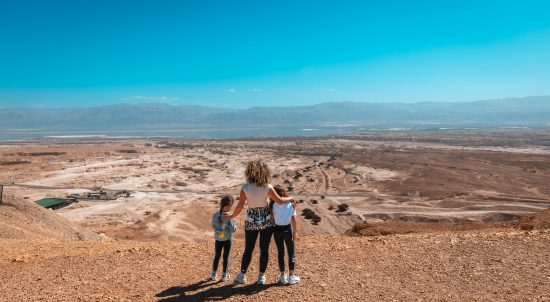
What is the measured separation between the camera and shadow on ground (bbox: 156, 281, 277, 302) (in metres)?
7.05

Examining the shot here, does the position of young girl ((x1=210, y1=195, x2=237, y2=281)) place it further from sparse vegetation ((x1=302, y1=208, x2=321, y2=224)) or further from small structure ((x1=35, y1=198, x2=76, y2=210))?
small structure ((x1=35, y1=198, x2=76, y2=210))

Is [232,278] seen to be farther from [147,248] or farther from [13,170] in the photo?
[13,170]

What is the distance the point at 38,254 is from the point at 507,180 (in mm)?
56015

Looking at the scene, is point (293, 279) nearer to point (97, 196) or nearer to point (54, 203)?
point (54, 203)

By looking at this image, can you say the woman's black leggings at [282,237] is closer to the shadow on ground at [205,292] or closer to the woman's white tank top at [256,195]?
the woman's white tank top at [256,195]

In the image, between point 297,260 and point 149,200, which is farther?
point 149,200

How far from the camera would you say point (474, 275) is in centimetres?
789

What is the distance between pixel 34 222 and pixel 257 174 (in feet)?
49.8

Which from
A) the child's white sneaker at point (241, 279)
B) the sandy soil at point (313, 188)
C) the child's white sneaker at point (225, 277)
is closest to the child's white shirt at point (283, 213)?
the child's white sneaker at point (241, 279)

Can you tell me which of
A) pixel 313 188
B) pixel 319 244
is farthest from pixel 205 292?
pixel 313 188

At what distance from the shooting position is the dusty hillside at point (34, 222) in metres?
16.1

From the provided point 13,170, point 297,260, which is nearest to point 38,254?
point 297,260

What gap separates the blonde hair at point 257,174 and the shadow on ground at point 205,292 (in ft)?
6.37

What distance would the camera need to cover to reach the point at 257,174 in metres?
6.80
